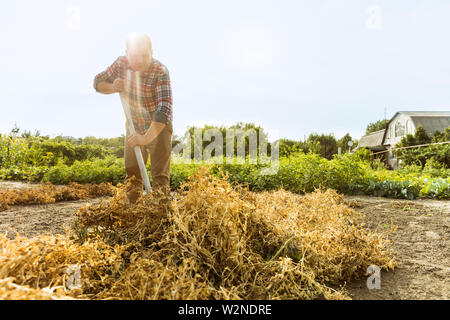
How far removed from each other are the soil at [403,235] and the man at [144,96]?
44.7 inches

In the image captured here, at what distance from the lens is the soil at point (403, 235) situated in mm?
2057

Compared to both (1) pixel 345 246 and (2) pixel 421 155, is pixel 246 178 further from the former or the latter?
(2) pixel 421 155

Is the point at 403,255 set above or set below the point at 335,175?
below

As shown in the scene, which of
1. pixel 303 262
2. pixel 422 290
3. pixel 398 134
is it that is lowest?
pixel 422 290

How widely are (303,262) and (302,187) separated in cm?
515

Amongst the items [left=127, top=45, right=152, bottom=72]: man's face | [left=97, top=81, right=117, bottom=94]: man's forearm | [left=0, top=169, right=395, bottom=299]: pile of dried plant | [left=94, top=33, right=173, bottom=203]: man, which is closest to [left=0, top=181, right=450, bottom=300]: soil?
[left=0, top=169, right=395, bottom=299]: pile of dried plant

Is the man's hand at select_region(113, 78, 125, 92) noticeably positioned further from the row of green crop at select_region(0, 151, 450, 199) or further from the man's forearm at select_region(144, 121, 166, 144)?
the row of green crop at select_region(0, 151, 450, 199)

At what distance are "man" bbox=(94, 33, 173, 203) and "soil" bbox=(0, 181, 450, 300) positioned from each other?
1136 mm

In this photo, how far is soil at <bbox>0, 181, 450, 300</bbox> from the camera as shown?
2.06 m

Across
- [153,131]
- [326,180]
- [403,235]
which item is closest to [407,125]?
[326,180]

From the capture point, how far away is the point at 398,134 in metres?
29.4

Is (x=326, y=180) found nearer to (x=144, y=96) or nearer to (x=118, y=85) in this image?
(x=144, y=96)

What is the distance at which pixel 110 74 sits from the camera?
3.19 meters
